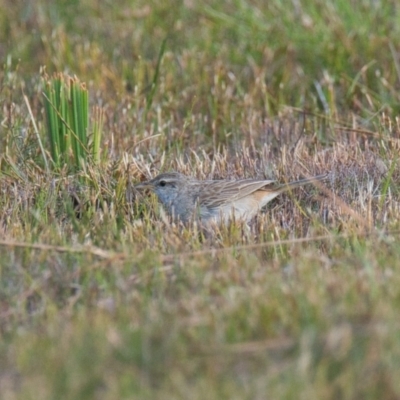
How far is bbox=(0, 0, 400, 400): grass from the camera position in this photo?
3.67 metres

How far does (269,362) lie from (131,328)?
66 cm

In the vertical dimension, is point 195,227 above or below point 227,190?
below

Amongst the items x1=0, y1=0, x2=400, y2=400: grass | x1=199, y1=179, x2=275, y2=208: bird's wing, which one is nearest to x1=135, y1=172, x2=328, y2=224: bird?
x1=199, y1=179, x2=275, y2=208: bird's wing

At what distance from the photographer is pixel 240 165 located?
752 cm

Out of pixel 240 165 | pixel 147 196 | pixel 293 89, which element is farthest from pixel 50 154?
pixel 293 89

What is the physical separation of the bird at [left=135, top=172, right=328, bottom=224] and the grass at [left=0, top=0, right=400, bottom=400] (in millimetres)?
123

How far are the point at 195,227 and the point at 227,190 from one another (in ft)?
3.11

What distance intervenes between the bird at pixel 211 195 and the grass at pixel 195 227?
123 millimetres

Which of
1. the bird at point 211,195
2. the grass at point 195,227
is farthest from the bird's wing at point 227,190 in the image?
the grass at point 195,227

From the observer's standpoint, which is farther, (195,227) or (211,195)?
(211,195)

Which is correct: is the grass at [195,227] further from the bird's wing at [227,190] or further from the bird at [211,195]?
the bird's wing at [227,190]

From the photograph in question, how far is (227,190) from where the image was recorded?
22.4 ft

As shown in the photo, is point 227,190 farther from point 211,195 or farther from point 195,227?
point 195,227

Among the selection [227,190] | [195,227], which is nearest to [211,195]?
[227,190]
